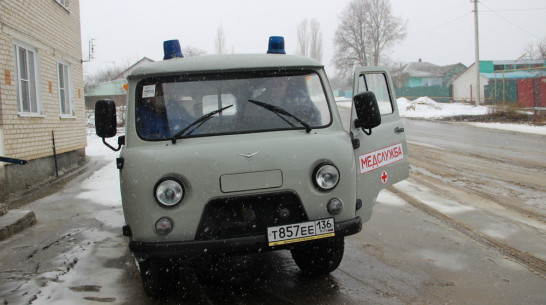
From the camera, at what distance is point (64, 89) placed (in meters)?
13.9

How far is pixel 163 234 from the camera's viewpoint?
3.48 metres

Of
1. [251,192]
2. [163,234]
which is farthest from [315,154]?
[163,234]

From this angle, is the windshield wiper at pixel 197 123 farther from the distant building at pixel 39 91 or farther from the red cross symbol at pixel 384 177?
the distant building at pixel 39 91

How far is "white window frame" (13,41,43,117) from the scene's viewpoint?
10.3 m

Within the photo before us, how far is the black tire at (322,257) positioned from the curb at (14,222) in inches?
154

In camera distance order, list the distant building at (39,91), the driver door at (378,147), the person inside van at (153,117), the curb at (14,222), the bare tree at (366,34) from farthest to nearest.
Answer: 1. the bare tree at (366,34)
2. the distant building at (39,91)
3. the curb at (14,222)
4. the driver door at (378,147)
5. the person inside van at (153,117)

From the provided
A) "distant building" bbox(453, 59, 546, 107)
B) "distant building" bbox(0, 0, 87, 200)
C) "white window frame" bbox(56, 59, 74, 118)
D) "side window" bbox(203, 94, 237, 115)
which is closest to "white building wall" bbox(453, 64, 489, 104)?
"distant building" bbox(453, 59, 546, 107)

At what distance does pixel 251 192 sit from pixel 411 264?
193 cm

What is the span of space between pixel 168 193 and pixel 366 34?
6737 centimetres

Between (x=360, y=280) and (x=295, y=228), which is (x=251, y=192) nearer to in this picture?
(x=295, y=228)

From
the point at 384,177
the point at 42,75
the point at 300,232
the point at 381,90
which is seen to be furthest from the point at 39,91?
the point at 300,232

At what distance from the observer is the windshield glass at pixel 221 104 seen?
12.8 feet

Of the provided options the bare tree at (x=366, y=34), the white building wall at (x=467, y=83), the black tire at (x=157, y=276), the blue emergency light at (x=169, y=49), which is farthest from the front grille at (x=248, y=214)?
the bare tree at (x=366, y=34)

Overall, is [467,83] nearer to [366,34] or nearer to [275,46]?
[366,34]
